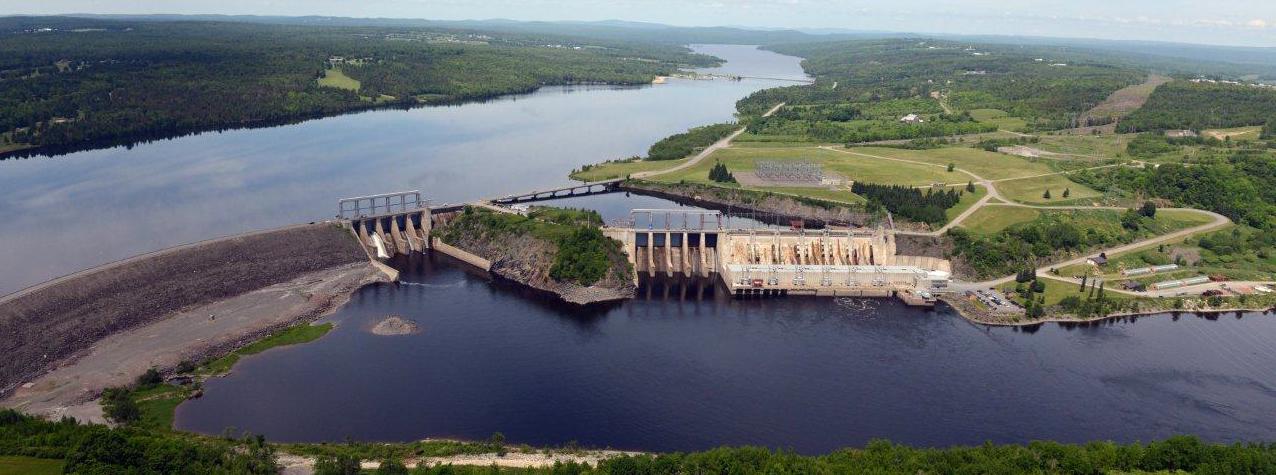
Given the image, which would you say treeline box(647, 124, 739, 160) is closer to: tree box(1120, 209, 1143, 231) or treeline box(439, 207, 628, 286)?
treeline box(439, 207, 628, 286)

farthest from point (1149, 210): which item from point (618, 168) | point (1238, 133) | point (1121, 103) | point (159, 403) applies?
point (159, 403)

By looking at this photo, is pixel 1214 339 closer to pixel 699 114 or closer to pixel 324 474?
pixel 324 474

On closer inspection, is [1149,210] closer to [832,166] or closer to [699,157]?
[832,166]

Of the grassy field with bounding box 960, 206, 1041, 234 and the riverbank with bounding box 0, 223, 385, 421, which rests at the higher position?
the grassy field with bounding box 960, 206, 1041, 234

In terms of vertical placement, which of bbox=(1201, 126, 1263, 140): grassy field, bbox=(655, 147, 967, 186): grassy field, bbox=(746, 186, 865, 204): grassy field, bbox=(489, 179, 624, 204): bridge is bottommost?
bbox=(489, 179, 624, 204): bridge

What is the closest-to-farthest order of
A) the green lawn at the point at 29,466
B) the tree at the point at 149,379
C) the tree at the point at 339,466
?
the green lawn at the point at 29,466, the tree at the point at 339,466, the tree at the point at 149,379

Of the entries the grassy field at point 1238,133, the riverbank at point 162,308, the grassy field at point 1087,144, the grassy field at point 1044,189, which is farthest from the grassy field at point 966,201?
the riverbank at point 162,308

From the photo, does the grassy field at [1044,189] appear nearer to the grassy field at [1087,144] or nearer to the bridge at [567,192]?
the grassy field at [1087,144]

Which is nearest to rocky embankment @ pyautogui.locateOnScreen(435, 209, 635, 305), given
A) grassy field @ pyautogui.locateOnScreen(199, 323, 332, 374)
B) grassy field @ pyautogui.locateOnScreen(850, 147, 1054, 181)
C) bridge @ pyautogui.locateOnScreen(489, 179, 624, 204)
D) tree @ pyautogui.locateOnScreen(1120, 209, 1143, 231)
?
bridge @ pyautogui.locateOnScreen(489, 179, 624, 204)
